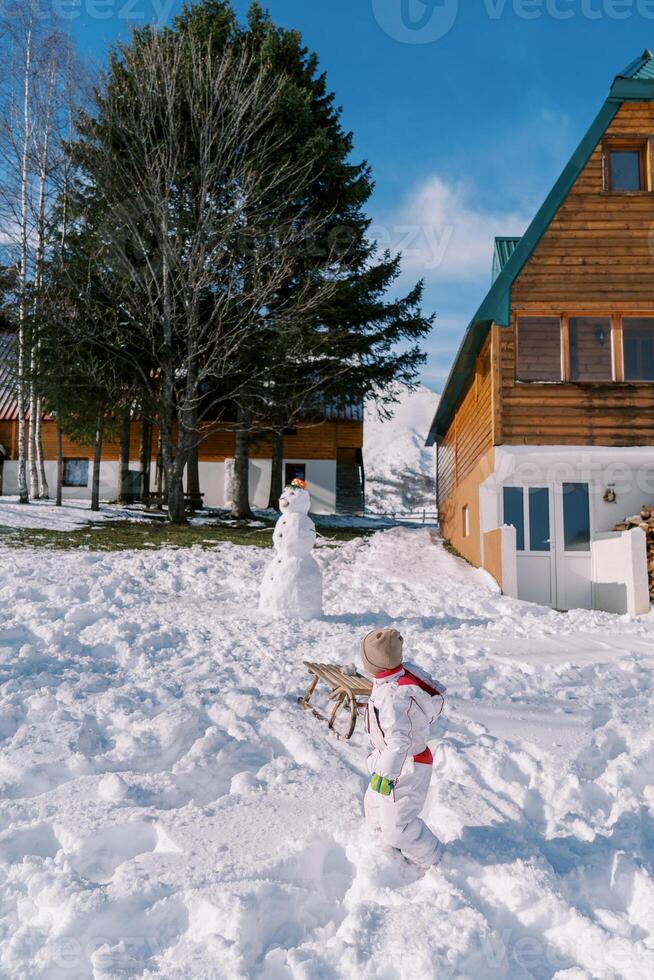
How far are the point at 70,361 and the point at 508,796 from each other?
15.7 meters

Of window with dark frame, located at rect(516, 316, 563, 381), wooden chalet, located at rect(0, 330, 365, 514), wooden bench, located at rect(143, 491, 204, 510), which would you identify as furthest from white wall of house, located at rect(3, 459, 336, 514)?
window with dark frame, located at rect(516, 316, 563, 381)

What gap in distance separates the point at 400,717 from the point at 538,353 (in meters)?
9.41

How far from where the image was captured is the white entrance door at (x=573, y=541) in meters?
12.1

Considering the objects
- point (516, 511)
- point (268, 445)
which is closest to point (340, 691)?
point (516, 511)

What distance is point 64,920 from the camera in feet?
8.61

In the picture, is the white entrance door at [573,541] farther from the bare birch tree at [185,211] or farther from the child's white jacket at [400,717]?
the child's white jacket at [400,717]

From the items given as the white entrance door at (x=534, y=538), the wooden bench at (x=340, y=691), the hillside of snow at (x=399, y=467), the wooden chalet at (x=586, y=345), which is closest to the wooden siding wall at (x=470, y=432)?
the wooden chalet at (x=586, y=345)

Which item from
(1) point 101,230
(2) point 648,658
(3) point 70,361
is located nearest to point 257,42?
(1) point 101,230

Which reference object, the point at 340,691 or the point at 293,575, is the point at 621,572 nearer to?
the point at 293,575

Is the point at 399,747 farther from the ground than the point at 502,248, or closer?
closer

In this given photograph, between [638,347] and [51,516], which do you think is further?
[51,516]

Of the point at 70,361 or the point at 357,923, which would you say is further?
the point at 70,361

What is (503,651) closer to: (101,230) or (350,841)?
(350,841)

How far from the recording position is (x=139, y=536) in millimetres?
14688
